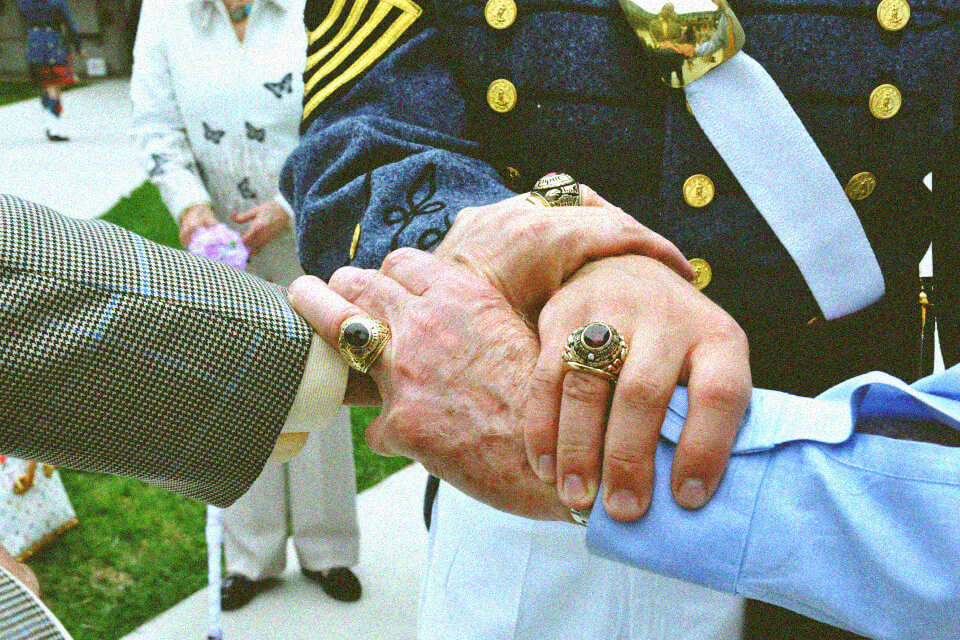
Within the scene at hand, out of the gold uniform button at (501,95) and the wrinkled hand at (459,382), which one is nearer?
the wrinkled hand at (459,382)

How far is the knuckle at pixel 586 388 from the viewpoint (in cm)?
75

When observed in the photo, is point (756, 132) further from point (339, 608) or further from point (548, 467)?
point (339, 608)

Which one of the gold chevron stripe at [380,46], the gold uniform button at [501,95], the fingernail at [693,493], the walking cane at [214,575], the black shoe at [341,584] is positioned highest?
the gold chevron stripe at [380,46]

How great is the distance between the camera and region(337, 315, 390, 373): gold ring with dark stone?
905 mm

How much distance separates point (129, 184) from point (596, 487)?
9253 mm

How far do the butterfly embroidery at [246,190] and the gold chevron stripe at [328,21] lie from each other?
169 cm

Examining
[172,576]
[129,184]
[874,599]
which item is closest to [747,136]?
[874,599]

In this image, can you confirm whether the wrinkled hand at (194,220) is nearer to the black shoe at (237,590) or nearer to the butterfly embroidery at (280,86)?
the butterfly embroidery at (280,86)

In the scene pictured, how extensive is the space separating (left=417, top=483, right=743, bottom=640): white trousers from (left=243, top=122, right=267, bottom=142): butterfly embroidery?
6.50 feet

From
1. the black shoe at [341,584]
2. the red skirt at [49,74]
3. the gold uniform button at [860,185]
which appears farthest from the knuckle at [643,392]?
the red skirt at [49,74]

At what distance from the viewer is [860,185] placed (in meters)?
1.17

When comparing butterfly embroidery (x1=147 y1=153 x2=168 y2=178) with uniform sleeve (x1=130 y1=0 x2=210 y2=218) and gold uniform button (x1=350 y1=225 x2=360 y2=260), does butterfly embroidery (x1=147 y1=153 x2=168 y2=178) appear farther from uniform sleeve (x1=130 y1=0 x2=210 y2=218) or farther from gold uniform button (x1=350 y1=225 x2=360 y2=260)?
gold uniform button (x1=350 y1=225 x2=360 y2=260)

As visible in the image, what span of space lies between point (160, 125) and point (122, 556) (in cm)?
174

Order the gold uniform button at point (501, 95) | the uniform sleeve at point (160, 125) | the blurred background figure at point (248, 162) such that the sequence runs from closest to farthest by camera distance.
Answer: the gold uniform button at point (501, 95)
the blurred background figure at point (248, 162)
the uniform sleeve at point (160, 125)
